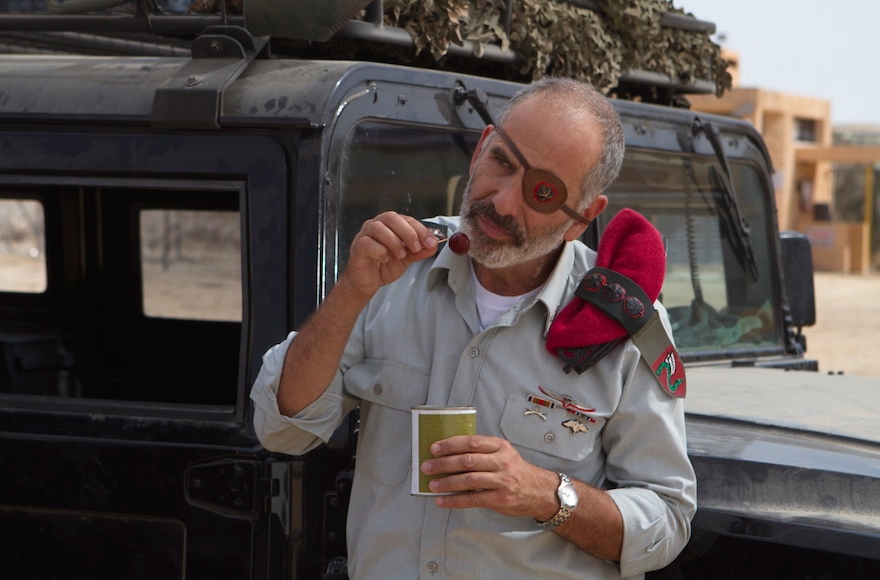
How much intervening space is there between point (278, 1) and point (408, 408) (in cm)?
88

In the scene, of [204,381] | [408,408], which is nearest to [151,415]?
[408,408]

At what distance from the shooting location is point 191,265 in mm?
21453

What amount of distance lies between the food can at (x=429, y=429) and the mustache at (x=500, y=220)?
1.20 feet

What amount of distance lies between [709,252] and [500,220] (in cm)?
169

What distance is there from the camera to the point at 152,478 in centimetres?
237

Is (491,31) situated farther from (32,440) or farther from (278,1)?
(32,440)

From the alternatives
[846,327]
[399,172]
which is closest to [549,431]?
[399,172]

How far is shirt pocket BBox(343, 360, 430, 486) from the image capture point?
209cm

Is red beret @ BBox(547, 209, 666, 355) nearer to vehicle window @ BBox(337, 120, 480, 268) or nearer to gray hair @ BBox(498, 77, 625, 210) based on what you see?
gray hair @ BBox(498, 77, 625, 210)

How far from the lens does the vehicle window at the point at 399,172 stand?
2406mm

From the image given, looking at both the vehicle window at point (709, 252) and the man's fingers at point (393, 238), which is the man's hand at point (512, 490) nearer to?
the man's fingers at point (393, 238)

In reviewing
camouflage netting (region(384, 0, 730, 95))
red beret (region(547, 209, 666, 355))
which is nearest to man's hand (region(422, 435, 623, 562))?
red beret (region(547, 209, 666, 355))

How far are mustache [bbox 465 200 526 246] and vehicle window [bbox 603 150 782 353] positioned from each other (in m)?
1.30

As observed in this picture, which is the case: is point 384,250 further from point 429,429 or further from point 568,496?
point 568,496
